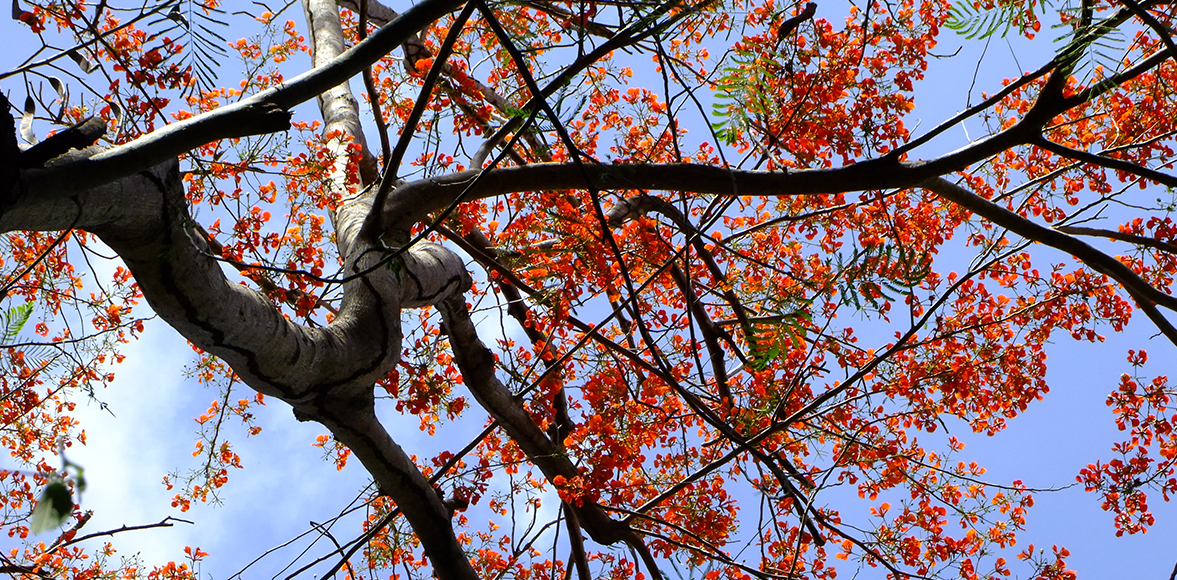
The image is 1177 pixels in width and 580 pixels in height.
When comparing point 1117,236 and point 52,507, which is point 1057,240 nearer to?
point 1117,236

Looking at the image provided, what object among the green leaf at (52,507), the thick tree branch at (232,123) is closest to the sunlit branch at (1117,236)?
the thick tree branch at (232,123)

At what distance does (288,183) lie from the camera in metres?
4.19

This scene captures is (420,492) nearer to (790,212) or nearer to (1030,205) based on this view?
(790,212)

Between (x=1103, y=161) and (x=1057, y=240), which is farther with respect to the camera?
(x=1057, y=240)

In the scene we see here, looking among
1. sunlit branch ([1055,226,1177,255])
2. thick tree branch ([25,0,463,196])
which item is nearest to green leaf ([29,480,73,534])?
thick tree branch ([25,0,463,196])

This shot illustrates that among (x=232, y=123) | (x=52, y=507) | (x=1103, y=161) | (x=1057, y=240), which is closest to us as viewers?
(x=52, y=507)

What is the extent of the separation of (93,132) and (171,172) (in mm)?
304

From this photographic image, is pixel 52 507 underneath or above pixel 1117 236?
underneath

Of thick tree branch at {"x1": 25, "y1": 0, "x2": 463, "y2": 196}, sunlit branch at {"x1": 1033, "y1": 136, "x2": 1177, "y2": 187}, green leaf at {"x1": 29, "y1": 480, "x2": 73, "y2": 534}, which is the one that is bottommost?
green leaf at {"x1": 29, "y1": 480, "x2": 73, "y2": 534}

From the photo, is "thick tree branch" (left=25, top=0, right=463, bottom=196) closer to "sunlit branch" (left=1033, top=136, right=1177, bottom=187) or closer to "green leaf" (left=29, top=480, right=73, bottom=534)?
"green leaf" (left=29, top=480, right=73, bottom=534)

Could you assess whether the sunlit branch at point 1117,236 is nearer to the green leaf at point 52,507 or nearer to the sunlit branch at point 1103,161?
the sunlit branch at point 1103,161

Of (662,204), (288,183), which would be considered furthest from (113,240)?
(288,183)

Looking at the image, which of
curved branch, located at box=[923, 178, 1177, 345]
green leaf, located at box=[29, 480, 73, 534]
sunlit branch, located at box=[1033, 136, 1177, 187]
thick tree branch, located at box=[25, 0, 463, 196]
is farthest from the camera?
curved branch, located at box=[923, 178, 1177, 345]

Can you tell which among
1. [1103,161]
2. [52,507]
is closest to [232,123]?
[52,507]
